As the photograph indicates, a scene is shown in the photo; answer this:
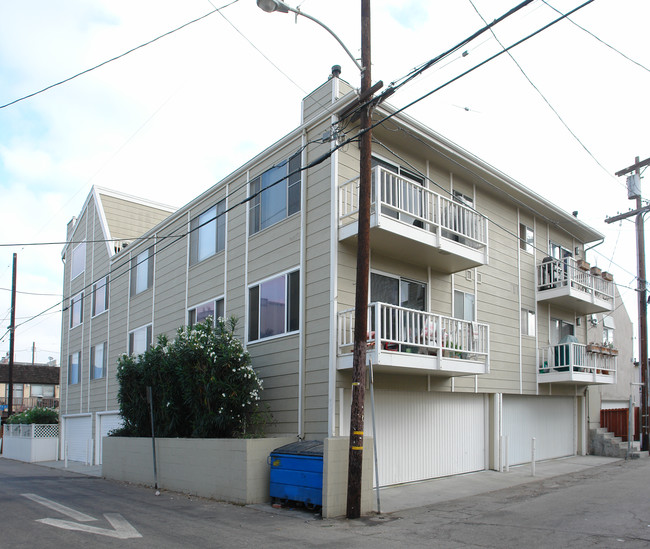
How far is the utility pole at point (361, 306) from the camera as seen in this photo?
10273 mm

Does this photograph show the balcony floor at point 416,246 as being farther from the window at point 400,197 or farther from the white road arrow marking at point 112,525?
the white road arrow marking at point 112,525

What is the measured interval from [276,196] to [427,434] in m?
6.82

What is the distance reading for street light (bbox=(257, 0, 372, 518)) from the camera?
1027 cm

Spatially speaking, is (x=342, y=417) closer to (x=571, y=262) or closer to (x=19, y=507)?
(x=19, y=507)

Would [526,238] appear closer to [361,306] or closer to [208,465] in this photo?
[361,306]

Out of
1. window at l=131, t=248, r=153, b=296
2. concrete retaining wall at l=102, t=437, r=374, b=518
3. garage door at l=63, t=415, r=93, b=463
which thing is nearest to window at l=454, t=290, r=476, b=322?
concrete retaining wall at l=102, t=437, r=374, b=518

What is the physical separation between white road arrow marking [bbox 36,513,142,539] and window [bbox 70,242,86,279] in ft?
61.1

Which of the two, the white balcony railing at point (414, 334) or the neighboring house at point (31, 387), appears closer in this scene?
the white balcony railing at point (414, 334)

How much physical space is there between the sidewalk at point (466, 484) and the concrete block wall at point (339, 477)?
0.60 m

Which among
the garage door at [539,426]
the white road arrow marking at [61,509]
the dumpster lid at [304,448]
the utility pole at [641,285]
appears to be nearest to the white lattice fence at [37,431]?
the white road arrow marking at [61,509]

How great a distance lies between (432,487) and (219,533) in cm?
595

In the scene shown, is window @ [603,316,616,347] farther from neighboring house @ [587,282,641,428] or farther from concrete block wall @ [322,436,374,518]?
concrete block wall @ [322,436,374,518]

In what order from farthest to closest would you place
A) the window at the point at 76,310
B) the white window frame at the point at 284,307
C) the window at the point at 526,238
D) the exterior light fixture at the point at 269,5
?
the window at the point at 76,310
the window at the point at 526,238
the white window frame at the point at 284,307
the exterior light fixture at the point at 269,5

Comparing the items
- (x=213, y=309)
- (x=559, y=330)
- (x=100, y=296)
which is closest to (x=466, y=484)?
(x=213, y=309)
